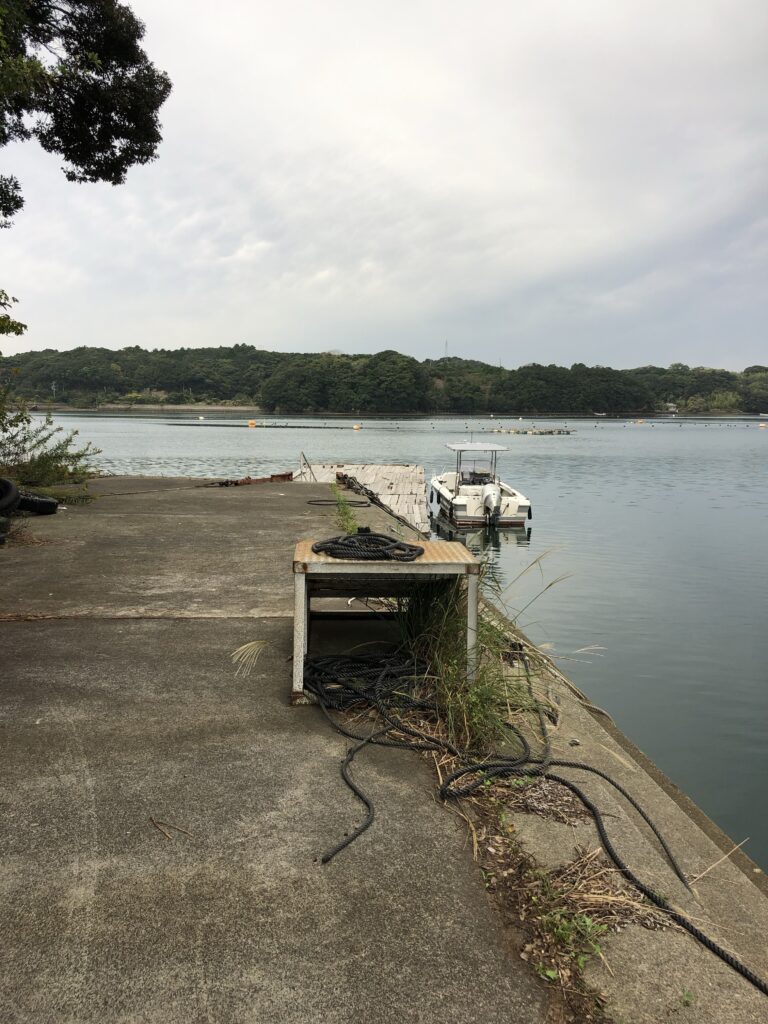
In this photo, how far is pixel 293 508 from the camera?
11805 mm

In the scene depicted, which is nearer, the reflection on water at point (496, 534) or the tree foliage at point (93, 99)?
the tree foliage at point (93, 99)

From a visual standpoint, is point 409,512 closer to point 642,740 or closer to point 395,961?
point 642,740

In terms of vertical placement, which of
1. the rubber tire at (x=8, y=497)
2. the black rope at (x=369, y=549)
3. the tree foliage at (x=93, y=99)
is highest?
the tree foliage at (x=93, y=99)

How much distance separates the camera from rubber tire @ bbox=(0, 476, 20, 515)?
7841 millimetres

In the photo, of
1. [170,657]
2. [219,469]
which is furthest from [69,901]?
[219,469]

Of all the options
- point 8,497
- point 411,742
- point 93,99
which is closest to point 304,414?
point 93,99

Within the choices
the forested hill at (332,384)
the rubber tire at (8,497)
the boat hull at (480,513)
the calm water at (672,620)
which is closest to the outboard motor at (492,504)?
the boat hull at (480,513)

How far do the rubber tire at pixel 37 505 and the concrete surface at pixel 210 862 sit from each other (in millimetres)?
5490

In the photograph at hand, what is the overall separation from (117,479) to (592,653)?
11681 mm

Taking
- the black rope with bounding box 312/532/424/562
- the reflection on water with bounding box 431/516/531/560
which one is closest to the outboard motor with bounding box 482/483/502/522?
the reflection on water with bounding box 431/516/531/560

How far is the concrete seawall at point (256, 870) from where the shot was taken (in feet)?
6.23

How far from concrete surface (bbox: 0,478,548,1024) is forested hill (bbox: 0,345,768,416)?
159 m

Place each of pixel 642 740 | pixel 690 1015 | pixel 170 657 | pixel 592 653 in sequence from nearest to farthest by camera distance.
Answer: pixel 690 1015 < pixel 170 657 < pixel 642 740 < pixel 592 653

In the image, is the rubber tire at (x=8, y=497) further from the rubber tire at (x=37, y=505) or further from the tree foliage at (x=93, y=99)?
→ the tree foliage at (x=93, y=99)
